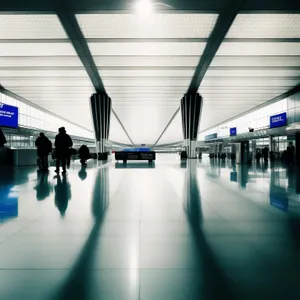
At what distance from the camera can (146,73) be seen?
79.7 ft

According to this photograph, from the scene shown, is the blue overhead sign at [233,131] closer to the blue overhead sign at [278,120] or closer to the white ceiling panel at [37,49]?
the blue overhead sign at [278,120]

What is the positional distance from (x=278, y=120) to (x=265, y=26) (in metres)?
18.7

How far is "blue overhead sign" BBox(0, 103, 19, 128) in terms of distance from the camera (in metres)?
26.1

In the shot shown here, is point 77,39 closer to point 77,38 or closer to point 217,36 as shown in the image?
point 77,38

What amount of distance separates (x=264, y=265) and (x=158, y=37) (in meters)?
17.2

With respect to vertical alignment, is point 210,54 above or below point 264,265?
above

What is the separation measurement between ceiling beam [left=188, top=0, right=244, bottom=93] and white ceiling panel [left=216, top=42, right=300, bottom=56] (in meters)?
0.65

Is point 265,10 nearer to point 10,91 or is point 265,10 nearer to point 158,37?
point 158,37

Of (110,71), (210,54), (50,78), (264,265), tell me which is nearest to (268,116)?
(210,54)

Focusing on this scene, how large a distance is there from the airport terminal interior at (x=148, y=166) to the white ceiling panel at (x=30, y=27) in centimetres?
12

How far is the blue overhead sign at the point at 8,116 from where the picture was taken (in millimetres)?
26144

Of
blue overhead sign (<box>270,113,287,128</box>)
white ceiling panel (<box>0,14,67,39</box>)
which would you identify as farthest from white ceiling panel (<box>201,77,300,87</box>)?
white ceiling panel (<box>0,14,67,39</box>)

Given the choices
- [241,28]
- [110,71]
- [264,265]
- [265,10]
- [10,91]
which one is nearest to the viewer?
[264,265]

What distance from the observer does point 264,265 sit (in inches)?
79.2
